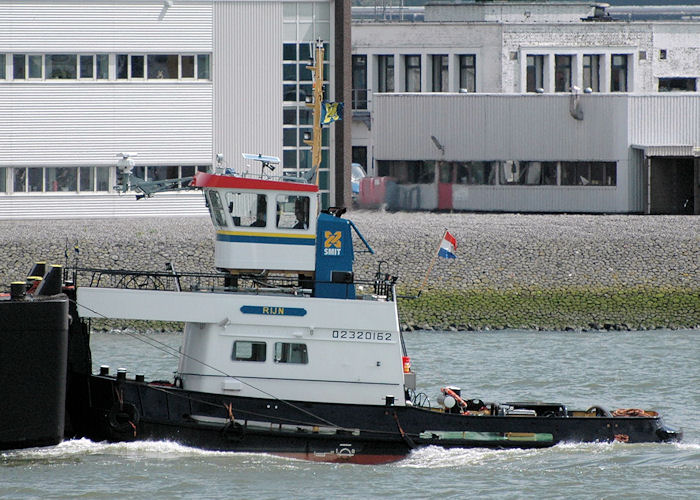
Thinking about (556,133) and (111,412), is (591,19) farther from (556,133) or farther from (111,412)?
(111,412)

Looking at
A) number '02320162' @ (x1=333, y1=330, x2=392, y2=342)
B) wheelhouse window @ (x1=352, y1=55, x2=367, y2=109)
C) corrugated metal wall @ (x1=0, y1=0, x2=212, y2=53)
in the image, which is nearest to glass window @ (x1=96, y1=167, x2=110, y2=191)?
corrugated metal wall @ (x1=0, y1=0, x2=212, y2=53)

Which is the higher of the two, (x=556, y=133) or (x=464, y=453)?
(x=556, y=133)

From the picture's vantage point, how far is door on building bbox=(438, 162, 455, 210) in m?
42.0

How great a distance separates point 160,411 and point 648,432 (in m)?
6.19

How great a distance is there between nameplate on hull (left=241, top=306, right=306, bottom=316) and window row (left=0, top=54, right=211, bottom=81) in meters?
22.1

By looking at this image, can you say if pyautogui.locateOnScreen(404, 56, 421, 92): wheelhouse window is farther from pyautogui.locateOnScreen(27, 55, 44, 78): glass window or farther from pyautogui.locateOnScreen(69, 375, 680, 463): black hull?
pyautogui.locateOnScreen(69, 375, 680, 463): black hull

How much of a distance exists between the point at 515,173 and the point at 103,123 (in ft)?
39.6

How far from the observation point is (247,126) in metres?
38.7

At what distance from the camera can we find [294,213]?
58.1 ft

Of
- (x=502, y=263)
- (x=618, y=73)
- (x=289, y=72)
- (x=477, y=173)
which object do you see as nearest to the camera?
(x=502, y=263)

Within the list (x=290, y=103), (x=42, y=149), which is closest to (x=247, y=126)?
(x=290, y=103)

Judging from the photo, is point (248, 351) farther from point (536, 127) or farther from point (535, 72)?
point (535, 72)

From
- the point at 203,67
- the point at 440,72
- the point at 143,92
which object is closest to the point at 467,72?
the point at 440,72

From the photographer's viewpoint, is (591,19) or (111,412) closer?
(111,412)
